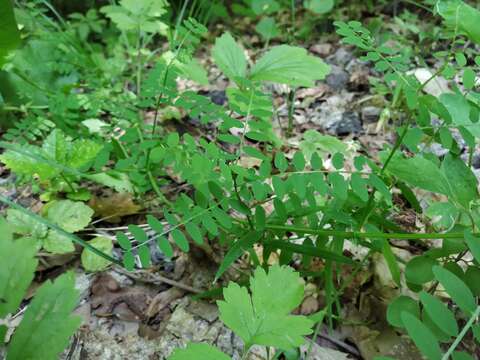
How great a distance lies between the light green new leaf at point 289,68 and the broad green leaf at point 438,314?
132 centimetres

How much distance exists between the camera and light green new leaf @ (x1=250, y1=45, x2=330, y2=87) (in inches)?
77.9

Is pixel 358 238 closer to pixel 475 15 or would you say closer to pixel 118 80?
pixel 475 15

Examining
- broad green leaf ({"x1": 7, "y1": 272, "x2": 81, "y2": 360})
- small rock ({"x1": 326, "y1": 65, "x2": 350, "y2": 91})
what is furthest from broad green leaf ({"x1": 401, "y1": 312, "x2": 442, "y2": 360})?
small rock ({"x1": 326, "y1": 65, "x2": 350, "y2": 91})

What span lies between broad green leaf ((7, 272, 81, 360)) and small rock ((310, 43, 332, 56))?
8.90 ft

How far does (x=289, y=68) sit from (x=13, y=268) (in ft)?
5.28

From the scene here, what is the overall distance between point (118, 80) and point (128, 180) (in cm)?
109

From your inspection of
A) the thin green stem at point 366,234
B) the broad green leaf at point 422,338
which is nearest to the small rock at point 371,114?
the thin green stem at point 366,234

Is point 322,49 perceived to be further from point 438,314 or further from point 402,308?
point 438,314

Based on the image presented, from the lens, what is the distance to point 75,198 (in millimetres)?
1616

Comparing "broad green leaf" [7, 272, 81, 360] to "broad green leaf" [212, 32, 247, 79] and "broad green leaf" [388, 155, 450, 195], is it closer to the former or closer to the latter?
"broad green leaf" [388, 155, 450, 195]

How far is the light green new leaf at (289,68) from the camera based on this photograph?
1.98m

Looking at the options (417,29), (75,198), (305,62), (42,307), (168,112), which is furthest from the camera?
(417,29)

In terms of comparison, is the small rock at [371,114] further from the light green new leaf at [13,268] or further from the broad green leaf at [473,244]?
the light green new leaf at [13,268]

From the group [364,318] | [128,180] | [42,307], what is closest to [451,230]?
[364,318]
